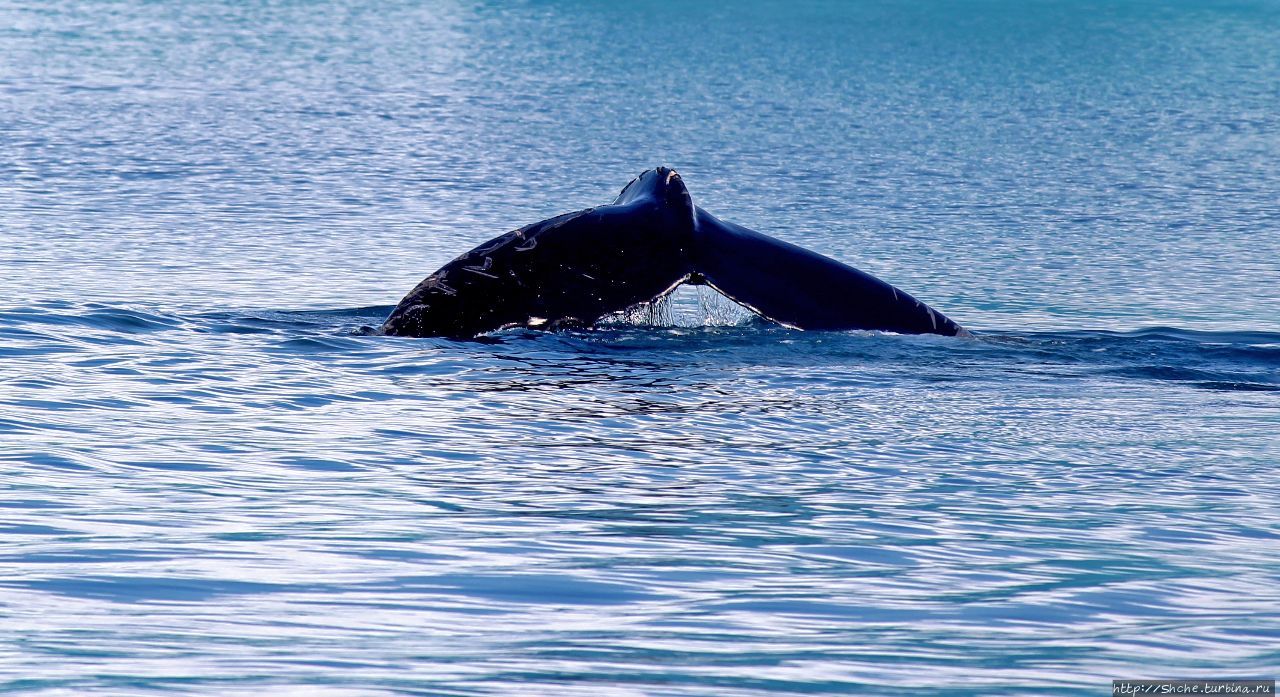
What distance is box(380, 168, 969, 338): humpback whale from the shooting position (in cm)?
892

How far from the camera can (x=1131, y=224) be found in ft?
59.6

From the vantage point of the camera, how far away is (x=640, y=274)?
29.3ft

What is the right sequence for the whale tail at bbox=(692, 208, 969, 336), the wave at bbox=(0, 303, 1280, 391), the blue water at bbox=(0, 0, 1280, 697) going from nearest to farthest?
the blue water at bbox=(0, 0, 1280, 697)
the whale tail at bbox=(692, 208, 969, 336)
the wave at bbox=(0, 303, 1280, 391)

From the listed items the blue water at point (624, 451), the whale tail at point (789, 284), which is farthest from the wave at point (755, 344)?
the whale tail at point (789, 284)

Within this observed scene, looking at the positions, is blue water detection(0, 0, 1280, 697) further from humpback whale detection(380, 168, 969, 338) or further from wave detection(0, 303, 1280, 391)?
humpback whale detection(380, 168, 969, 338)

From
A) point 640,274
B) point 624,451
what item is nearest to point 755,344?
point 640,274

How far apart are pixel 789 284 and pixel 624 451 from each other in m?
2.18

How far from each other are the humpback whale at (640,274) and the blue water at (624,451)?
8.9 inches

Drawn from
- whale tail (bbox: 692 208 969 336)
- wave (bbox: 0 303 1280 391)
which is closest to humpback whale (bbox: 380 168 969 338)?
whale tail (bbox: 692 208 969 336)

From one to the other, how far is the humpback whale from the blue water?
0.23m

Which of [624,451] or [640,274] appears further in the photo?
[640,274]

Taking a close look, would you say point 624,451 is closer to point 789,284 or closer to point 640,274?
point 640,274

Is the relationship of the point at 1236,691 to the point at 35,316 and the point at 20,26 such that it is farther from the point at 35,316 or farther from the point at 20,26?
the point at 20,26

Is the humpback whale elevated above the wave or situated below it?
above
